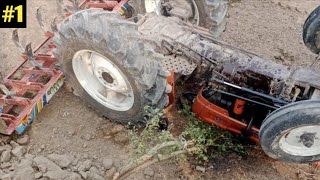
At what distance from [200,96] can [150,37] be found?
74cm

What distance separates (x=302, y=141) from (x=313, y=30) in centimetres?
115

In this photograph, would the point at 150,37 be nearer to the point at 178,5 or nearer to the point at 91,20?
the point at 91,20

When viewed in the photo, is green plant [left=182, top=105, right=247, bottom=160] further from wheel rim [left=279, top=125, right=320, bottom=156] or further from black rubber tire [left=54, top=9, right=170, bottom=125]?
wheel rim [left=279, top=125, right=320, bottom=156]

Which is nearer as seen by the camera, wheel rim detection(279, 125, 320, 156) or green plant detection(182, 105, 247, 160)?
wheel rim detection(279, 125, 320, 156)

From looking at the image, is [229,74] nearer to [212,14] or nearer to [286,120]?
[286,120]

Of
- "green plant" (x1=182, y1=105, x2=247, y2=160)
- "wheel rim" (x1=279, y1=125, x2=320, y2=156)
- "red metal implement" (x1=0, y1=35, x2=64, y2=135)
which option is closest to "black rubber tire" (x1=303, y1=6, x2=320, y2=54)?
"wheel rim" (x1=279, y1=125, x2=320, y2=156)

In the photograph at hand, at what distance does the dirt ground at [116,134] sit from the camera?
4387mm

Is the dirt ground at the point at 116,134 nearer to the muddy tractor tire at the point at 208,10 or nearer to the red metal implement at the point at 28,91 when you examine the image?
the red metal implement at the point at 28,91

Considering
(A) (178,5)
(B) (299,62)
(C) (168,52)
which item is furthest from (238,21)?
(C) (168,52)

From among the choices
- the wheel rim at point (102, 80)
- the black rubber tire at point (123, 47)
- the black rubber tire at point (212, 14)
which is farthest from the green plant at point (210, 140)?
the black rubber tire at point (212, 14)

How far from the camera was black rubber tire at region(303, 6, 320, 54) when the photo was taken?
166 inches

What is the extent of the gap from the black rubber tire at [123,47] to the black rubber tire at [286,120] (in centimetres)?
100

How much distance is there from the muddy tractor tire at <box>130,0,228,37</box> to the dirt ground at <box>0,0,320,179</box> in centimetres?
113

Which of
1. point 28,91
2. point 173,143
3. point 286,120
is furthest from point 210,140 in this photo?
point 28,91
